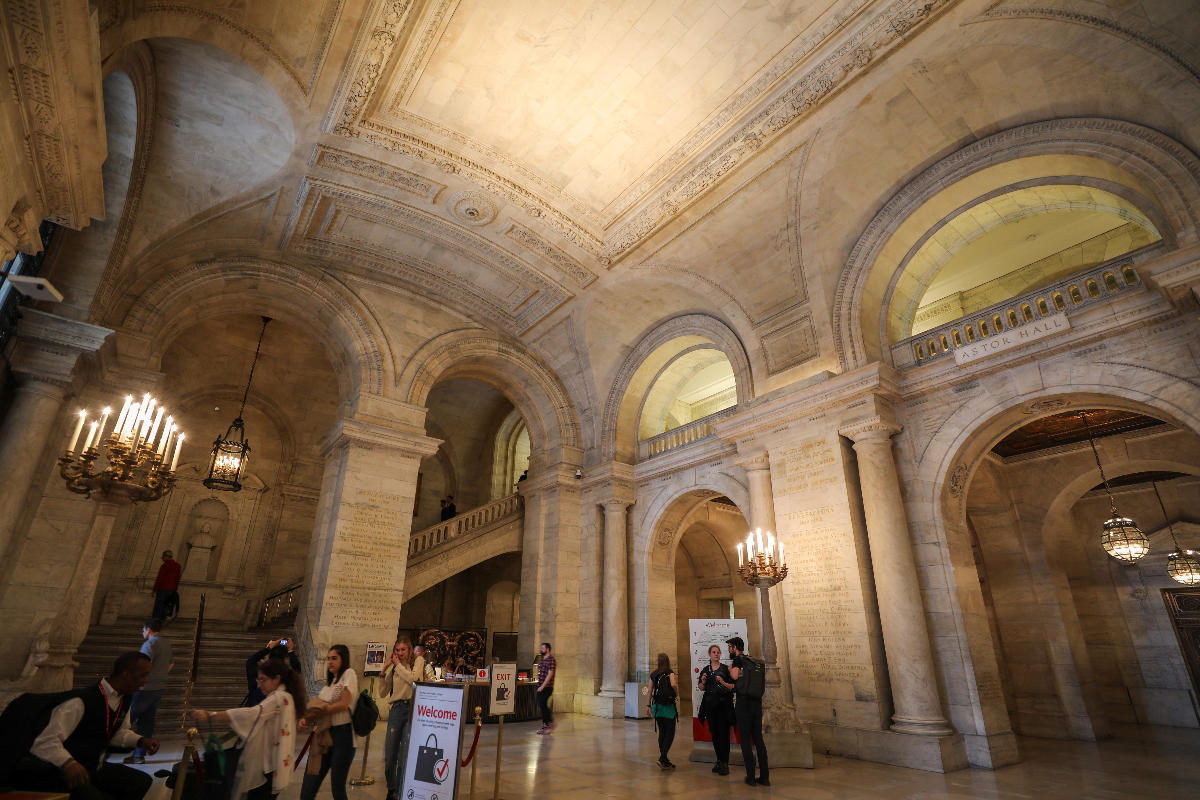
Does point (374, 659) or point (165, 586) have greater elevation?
point (165, 586)

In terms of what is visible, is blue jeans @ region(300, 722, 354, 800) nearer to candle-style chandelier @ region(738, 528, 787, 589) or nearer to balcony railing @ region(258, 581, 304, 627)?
candle-style chandelier @ region(738, 528, 787, 589)

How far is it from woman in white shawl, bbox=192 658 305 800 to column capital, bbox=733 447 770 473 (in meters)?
6.82

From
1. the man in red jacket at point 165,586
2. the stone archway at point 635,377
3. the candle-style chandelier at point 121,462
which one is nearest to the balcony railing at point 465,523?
the stone archway at point 635,377

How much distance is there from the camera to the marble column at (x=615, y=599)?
10273mm

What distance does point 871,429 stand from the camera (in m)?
7.43

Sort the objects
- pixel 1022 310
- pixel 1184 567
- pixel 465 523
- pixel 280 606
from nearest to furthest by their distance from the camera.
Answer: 1. pixel 1022 310
2. pixel 1184 567
3. pixel 280 606
4. pixel 465 523

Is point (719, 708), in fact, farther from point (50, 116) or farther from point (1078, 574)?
point (1078, 574)

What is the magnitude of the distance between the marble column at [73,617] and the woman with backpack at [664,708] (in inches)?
254

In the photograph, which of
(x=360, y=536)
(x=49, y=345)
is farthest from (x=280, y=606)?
(x=49, y=345)

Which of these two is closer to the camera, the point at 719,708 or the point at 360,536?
the point at 719,708

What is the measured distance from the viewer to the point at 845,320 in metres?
8.21

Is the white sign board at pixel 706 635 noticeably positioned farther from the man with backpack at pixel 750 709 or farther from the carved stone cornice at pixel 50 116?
the carved stone cornice at pixel 50 116

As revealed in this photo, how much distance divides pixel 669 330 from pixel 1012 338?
5.68 metres

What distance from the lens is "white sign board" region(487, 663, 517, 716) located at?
195 inches
